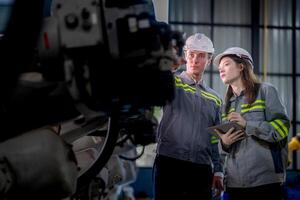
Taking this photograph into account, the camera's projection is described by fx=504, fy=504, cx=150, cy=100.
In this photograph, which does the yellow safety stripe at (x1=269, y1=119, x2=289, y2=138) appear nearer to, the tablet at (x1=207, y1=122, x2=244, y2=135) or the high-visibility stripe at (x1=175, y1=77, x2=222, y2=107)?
the tablet at (x1=207, y1=122, x2=244, y2=135)

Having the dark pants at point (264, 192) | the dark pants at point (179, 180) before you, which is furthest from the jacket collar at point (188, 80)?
the dark pants at point (264, 192)

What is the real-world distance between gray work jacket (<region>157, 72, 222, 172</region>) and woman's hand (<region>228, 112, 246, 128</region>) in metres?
0.14

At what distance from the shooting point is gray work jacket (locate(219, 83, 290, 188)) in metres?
2.89

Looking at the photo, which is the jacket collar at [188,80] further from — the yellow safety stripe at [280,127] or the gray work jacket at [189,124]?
the yellow safety stripe at [280,127]

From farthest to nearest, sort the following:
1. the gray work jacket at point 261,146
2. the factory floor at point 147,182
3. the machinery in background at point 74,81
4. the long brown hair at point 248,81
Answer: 1. the factory floor at point 147,182
2. the long brown hair at point 248,81
3. the gray work jacket at point 261,146
4. the machinery in background at point 74,81

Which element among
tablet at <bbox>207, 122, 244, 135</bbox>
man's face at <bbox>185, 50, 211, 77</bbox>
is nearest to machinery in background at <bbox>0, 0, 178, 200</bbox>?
tablet at <bbox>207, 122, 244, 135</bbox>

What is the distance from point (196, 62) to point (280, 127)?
653mm

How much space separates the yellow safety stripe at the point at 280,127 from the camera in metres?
2.92

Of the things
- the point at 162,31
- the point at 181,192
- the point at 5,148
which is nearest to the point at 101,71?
the point at 162,31

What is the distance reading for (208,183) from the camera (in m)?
2.99

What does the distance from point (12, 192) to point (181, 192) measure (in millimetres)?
1403

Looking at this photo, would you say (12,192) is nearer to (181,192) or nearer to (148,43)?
(148,43)

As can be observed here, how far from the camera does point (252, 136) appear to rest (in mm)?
2955

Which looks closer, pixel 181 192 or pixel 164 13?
pixel 181 192
